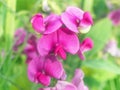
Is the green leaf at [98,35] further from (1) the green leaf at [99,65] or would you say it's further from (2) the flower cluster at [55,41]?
(2) the flower cluster at [55,41]

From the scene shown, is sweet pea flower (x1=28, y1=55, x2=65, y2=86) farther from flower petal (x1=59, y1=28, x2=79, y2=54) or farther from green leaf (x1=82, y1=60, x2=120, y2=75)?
green leaf (x1=82, y1=60, x2=120, y2=75)

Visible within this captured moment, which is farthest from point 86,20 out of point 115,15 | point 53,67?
point 115,15

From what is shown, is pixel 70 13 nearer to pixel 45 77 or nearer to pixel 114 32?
pixel 45 77

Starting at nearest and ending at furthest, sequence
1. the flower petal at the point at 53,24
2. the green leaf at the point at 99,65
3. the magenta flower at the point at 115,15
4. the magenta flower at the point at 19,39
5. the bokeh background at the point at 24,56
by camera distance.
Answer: the flower petal at the point at 53,24 → the bokeh background at the point at 24,56 → the magenta flower at the point at 19,39 → the green leaf at the point at 99,65 → the magenta flower at the point at 115,15

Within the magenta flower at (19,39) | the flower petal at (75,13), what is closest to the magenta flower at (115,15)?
Answer: the magenta flower at (19,39)

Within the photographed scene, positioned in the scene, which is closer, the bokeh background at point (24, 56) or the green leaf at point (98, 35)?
the bokeh background at point (24, 56)

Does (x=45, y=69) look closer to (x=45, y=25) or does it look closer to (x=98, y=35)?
(x=45, y=25)

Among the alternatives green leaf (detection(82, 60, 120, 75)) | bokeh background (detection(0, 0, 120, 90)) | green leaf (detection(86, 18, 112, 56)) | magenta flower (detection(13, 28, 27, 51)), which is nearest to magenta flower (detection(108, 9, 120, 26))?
bokeh background (detection(0, 0, 120, 90))
